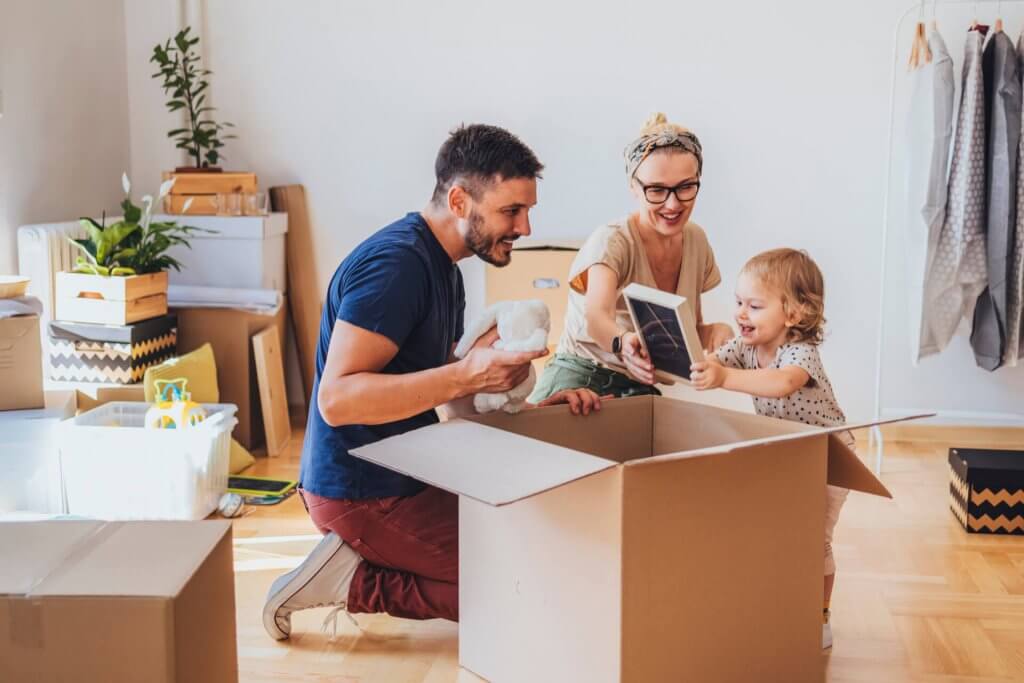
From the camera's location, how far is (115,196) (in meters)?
4.33

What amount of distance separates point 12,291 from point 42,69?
102 cm

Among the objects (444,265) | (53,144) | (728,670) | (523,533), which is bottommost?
(728,670)

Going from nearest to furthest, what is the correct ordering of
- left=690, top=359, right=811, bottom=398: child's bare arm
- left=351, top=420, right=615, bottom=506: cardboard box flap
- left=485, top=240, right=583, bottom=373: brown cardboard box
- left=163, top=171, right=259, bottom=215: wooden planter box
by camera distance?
left=351, top=420, right=615, bottom=506: cardboard box flap
left=690, top=359, right=811, bottom=398: child's bare arm
left=485, top=240, right=583, bottom=373: brown cardboard box
left=163, top=171, right=259, bottom=215: wooden planter box

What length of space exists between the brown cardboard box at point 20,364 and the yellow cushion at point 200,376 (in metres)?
0.35

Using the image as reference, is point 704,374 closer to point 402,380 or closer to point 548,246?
point 402,380

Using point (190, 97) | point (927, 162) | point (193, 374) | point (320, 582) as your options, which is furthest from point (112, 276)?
point (927, 162)

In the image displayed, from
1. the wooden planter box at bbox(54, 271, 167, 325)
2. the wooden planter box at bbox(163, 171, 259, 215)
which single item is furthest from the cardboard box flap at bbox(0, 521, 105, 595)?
the wooden planter box at bbox(163, 171, 259, 215)

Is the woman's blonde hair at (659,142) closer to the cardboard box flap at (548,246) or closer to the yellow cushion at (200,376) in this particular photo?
the cardboard box flap at (548,246)

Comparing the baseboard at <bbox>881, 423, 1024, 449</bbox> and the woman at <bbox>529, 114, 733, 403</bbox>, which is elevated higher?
the woman at <bbox>529, 114, 733, 403</bbox>

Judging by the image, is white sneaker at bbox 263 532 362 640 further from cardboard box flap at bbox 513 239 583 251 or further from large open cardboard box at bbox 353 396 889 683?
cardboard box flap at bbox 513 239 583 251

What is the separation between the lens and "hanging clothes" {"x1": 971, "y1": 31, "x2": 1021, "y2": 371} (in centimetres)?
348

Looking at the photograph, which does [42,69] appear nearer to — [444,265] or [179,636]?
[444,265]

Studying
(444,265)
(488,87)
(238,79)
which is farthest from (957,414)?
(238,79)

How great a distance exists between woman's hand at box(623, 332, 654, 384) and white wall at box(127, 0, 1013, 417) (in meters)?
2.00
